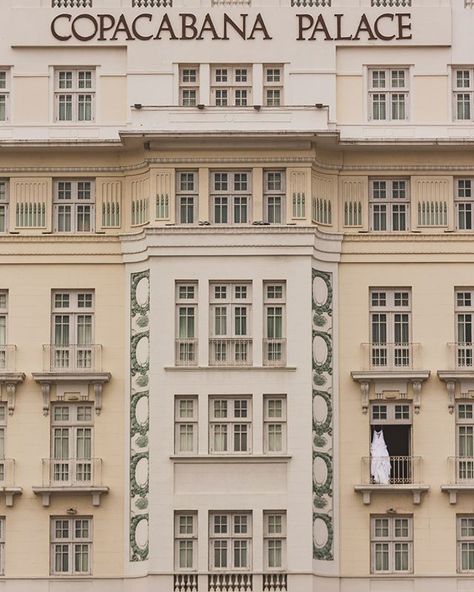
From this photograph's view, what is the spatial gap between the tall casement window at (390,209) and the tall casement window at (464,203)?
1338 millimetres

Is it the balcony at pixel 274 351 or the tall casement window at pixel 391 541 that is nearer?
the tall casement window at pixel 391 541

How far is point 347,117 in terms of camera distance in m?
62.2

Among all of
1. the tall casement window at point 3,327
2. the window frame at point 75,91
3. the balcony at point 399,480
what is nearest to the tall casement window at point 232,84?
the window frame at point 75,91

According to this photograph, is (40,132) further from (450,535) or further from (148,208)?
(450,535)

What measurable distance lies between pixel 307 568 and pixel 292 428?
3679mm

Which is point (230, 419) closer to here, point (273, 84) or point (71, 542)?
point (71, 542)

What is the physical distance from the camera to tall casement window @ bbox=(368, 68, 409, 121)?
62.3m

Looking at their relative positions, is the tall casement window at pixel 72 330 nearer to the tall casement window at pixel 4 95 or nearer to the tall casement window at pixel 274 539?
the tall casement window at pixel 4 95

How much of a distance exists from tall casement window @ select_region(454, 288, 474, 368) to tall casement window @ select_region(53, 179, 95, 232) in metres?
10.2

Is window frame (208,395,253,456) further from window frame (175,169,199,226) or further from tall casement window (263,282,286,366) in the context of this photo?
window frame (175,169,199,226)

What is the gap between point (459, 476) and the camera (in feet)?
198

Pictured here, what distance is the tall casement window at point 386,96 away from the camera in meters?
62.3

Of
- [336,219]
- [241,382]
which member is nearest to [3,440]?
[241,382]

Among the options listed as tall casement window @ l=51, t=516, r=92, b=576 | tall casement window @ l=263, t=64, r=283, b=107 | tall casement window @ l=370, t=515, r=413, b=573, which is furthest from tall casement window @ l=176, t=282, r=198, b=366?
tall casement window @ l=370, t=515, r=413, b=573
